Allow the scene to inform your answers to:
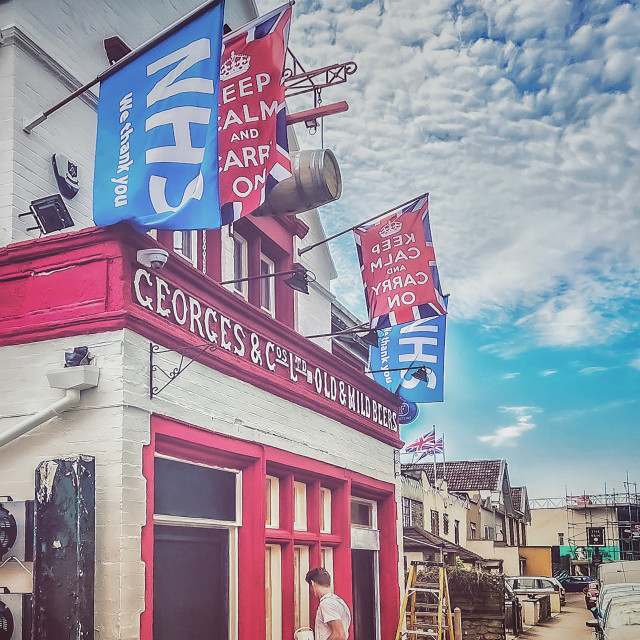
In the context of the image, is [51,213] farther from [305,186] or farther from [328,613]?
[328,613]

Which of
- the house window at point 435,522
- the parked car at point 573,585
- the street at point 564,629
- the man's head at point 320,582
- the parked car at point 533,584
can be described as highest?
the house window at point 435,522

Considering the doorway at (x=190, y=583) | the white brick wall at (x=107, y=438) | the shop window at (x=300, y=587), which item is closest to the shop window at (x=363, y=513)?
the shop window at (x=300, y=587)

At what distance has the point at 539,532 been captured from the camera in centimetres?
8106

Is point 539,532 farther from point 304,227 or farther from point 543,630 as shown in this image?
point 304,227

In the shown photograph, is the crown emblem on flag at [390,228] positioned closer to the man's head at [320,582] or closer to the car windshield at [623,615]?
the man's head at [320,582]

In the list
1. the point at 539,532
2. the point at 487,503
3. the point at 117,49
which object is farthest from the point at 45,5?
the point at 539,532

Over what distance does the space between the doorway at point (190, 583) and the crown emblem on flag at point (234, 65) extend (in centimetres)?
440

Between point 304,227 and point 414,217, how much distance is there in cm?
220

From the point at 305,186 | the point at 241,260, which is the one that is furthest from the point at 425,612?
the point at 305,186

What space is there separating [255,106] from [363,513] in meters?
7.53

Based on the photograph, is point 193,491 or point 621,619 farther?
point 621,619

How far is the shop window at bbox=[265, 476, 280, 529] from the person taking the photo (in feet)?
35.1

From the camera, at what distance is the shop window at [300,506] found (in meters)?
11.5

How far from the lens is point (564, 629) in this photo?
27078 mm
